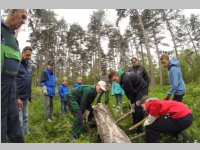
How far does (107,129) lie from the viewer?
611cm

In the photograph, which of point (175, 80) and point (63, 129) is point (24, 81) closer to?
point (63, 129)

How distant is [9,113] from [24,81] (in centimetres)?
351

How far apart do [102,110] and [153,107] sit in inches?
91.4

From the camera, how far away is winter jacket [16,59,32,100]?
6.56 m

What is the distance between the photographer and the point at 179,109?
520 cm

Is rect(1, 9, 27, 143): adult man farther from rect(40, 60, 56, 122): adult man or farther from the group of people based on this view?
rect(40, 60, 56, 122): adult man

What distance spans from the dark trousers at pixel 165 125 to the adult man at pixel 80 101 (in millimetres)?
1556

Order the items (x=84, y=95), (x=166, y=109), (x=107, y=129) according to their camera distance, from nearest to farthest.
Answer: (x=166, y=109), (x=107, y=129), (x=84, y=95)

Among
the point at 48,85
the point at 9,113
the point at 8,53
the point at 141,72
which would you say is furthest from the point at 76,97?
the point at 8,53

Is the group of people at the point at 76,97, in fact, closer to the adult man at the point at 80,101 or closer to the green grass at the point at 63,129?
the adult man at the point at 80,101

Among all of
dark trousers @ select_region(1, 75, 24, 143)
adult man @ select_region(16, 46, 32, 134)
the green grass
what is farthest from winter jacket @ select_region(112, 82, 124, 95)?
dark trousers @ select_region(1, 75, 24, 143)

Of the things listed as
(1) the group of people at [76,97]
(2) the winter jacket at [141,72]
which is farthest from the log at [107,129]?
(2) the winter jacket at [141,72]

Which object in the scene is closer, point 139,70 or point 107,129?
point 107,129

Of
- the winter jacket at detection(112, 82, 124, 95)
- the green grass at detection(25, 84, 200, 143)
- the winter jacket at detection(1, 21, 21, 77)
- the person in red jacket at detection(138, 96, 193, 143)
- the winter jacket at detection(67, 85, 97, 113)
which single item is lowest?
the green grass at detection(25, 84, 200, 143)
